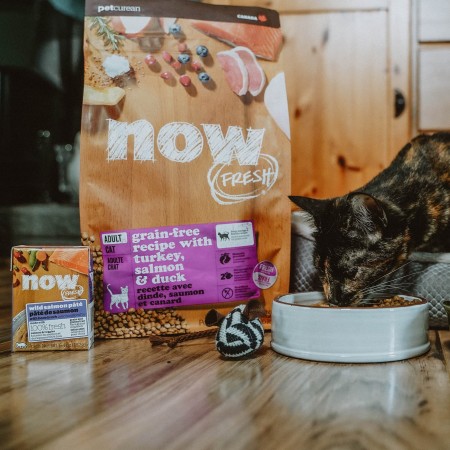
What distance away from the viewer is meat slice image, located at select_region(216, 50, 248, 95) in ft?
4.16

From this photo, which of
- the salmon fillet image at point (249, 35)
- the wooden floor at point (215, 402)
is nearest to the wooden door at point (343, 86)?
the salmon fillet image at point (249, 35)

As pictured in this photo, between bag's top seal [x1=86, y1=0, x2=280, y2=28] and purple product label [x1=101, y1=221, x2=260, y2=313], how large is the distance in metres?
0.47

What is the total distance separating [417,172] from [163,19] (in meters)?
0.70

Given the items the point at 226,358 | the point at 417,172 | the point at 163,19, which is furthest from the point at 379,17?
the point at 226,358

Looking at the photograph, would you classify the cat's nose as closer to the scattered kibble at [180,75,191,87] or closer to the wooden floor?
the wooden floor

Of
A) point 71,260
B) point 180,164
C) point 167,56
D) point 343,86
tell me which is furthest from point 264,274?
point 343,86

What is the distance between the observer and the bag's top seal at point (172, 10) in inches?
48.6

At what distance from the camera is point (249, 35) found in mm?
1284

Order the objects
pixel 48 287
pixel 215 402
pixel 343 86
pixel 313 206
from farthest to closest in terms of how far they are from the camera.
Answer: pixel 343 86
pixel 313 206
pixel 48 287
pixel 215 402

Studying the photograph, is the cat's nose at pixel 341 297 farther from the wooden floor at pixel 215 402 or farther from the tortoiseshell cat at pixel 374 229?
the wooden floor at pixel 215 402

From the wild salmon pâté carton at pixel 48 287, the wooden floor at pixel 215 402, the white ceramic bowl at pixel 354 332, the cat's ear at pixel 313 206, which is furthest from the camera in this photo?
the cat's ear at pixel 313 206

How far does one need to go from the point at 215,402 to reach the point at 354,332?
31 centimetres

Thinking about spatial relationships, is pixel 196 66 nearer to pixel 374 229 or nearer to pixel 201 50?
pixel 201 50

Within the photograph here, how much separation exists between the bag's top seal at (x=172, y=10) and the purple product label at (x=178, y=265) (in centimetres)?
47
